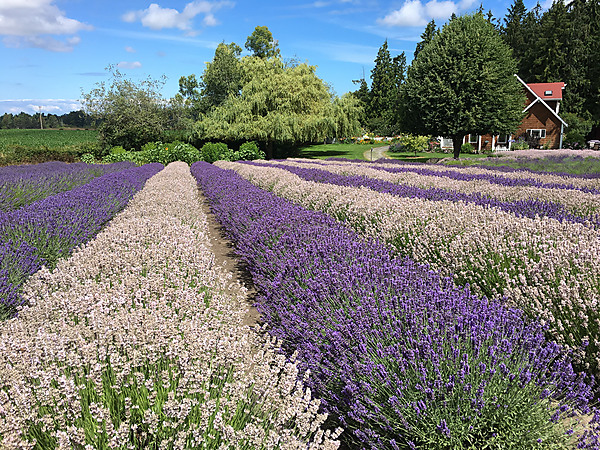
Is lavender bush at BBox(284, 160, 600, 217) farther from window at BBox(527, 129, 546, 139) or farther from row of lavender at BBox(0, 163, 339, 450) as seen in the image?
window at BBox(527, 129, 546, 139)

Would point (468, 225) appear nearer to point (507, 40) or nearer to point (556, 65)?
point (556, 65)

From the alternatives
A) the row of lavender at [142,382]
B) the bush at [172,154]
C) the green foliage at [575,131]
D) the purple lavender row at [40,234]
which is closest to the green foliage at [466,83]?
the bush at [172,154]

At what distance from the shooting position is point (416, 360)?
2.04 metres

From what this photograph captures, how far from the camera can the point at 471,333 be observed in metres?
2.14

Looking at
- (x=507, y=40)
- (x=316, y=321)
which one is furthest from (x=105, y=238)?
(x=507, y=40)

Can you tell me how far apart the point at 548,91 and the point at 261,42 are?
106 feet

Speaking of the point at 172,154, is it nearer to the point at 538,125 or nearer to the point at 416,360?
the point at 416,360

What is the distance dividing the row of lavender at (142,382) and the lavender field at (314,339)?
0.01m

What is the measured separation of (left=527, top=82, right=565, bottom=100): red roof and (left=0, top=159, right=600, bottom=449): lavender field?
4214 cm

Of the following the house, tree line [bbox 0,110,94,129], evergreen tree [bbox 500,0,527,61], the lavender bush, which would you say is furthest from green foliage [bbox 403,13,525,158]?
tree line [bbox 0,110,94,129]

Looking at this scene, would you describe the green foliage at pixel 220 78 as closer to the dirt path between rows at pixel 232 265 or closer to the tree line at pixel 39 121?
the dirt path between rows at pixel 232 265

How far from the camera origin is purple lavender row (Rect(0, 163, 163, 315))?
375 cm

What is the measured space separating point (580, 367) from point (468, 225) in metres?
1.76

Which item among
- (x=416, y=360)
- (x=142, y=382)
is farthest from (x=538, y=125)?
(x=142, y=382)
